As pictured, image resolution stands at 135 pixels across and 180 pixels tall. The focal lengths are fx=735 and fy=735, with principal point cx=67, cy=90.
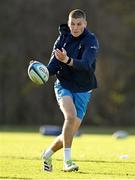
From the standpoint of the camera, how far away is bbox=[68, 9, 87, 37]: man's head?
32.0ft

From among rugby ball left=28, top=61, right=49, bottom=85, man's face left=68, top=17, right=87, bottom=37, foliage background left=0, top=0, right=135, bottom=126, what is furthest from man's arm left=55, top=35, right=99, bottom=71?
foliage background left=0, top=0, right=135, bottom=126

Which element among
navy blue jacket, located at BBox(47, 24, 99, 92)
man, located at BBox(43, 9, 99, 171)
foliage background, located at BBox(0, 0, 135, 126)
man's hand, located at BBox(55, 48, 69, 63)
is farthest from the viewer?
foliage background, located at BBox(0, 0, 135, 126)

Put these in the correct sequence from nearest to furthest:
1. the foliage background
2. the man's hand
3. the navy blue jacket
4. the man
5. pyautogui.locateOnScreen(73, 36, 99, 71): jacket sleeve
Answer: the man's hand, pyautogui.locateOnScreen(73, 36, 99, 71): jacket sleeve, the man, the navy blue jacket, the foliage background

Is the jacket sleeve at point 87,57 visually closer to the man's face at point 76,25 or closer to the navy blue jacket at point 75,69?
the navy blue jacket at point 75,69

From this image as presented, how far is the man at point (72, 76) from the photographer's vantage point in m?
9.74

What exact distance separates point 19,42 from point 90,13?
3425 millimetres

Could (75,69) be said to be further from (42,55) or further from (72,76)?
(42,55)

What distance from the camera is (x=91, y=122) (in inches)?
1329

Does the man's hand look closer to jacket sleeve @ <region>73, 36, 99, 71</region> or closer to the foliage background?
jacket sleeve @ <region>73, 36, 99, 71</region>

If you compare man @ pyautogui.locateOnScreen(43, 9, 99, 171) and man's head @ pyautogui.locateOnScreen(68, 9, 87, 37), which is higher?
man's head @ pyautogui.locateOnScreen(68, 9, 87, 37)

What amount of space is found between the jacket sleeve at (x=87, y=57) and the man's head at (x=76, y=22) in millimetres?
195

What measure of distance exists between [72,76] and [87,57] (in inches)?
15.9

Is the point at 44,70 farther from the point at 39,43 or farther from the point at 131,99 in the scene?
the point at 131,99

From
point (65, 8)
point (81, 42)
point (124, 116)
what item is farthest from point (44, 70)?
point (124, 116)
